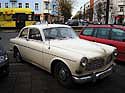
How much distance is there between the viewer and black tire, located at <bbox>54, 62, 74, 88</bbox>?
412 cm

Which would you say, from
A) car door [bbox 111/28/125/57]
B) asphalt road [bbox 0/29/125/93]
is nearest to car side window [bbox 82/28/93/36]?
car door [bbox 111/28/125/57]

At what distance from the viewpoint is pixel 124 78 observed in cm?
506

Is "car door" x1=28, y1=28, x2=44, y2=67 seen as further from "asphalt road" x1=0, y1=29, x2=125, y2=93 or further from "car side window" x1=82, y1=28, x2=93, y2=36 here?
"car side window" x1=82, y1=28, x2=93, y2=36

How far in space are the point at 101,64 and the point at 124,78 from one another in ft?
4.58

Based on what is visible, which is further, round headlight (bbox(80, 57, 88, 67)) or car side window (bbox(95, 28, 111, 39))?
car side window (bbox(95, 28, 111, 39))

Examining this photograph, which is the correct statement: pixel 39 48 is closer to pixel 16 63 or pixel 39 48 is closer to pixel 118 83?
pixel 16 63

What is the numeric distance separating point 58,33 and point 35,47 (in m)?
0.86

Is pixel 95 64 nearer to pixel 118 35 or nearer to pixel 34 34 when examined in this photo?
pixel 34 34

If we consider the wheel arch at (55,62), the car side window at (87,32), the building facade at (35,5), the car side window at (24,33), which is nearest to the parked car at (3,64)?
the wheel arch at (55,62)

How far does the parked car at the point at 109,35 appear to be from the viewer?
6340 millimetres

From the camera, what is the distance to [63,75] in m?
4.27

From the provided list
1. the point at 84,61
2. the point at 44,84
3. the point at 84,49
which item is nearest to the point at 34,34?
the point at 44,84

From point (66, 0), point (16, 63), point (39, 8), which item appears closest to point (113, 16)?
point (66, 0)

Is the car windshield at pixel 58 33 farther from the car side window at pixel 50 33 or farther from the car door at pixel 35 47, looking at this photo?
the car door at pixel 35 47
